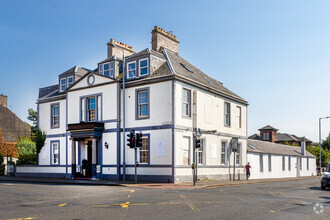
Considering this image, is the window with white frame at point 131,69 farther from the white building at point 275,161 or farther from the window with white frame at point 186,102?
the white building at point 275,161

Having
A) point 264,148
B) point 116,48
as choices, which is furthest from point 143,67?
point 264,148

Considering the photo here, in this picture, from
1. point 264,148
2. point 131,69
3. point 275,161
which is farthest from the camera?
point 275,161

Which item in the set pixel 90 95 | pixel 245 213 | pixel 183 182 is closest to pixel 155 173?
pixel 183 182

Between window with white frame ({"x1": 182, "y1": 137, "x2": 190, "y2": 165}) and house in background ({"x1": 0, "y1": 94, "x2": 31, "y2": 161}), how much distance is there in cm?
3371

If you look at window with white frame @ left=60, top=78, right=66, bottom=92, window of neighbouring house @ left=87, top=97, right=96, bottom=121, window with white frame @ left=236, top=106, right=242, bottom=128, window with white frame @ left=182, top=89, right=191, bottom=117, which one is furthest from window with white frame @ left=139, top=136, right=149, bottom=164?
window with white frame @ left=60, top=78, right=66, bottom=92

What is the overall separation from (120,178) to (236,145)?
34.5 feet

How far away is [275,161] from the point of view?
41.1 meters

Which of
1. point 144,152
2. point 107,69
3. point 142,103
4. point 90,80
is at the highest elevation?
point 107,69

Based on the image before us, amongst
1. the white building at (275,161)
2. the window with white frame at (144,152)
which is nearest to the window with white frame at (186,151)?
the window with white frame at (144,152)

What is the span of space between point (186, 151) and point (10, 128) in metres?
38.1

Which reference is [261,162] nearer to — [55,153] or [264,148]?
[264,148]

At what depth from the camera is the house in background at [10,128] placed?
170 ft

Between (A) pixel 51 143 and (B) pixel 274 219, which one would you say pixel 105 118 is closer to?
(A) pixel 51 143

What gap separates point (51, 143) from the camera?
106ft
